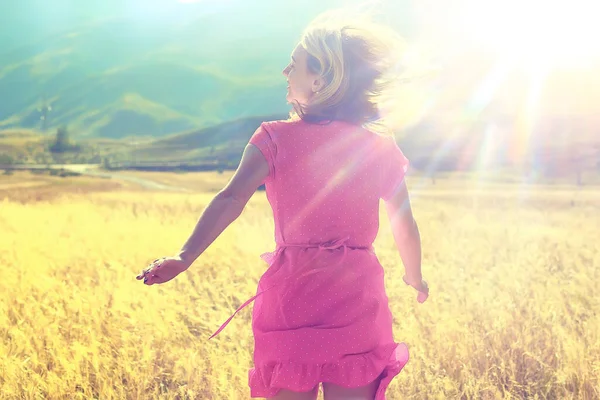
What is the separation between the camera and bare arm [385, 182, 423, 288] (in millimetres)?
2473

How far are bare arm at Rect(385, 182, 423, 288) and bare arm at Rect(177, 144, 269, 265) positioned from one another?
1.85 ft

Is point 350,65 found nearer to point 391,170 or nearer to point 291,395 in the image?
point 391,170

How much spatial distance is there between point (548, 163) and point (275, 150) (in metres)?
44.2

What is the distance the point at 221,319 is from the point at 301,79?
2392 millimetres

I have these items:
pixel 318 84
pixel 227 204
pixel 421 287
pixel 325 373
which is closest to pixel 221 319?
pixel 421 287

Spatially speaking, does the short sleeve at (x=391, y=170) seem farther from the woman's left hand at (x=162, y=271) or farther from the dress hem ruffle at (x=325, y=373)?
the woman's left hand at (x=162, y=271)

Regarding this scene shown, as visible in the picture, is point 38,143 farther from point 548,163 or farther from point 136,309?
point 136,309

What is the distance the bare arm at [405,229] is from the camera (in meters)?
2.47

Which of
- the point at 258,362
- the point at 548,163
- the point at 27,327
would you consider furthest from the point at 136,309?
the point at 548,163

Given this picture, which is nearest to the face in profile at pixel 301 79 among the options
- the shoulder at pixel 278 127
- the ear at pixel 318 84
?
the ear at pixel 318 84

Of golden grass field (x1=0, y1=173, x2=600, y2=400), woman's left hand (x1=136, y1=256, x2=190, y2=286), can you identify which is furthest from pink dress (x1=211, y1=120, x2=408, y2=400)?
golden grass field (x1=0, y1=173, x2=600, y2=400)

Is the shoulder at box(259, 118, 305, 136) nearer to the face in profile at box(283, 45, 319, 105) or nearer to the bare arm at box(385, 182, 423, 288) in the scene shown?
the face in profile at box(283, 45, 319, 105)

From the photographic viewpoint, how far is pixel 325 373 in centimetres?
216

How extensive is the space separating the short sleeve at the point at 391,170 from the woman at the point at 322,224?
75mm
